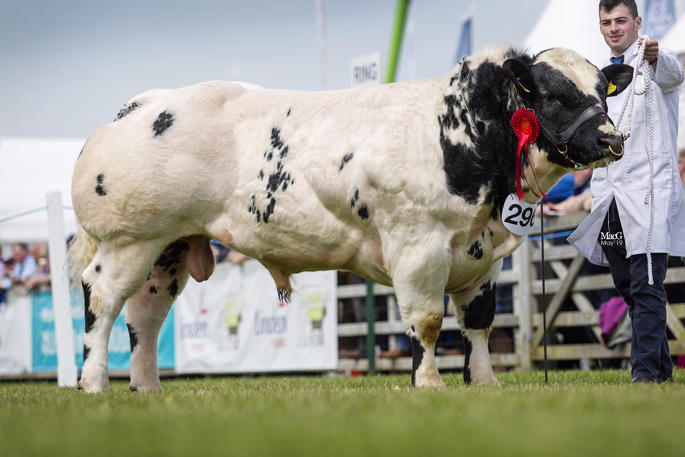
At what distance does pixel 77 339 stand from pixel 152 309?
24.2ft

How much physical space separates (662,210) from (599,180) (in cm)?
50

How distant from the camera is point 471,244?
5.81 metres

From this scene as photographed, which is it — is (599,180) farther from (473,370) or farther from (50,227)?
(50,227)

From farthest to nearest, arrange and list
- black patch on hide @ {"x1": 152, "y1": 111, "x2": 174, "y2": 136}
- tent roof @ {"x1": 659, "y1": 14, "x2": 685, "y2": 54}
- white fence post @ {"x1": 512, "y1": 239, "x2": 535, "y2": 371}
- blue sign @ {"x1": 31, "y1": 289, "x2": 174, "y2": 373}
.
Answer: blue sign @ {"x1": 31, "y1": 289, "x2": 174, "y2": 373}, tent roof @ {"x1": 659, "y1": 14, "x2": 685, "y2": 54}, white fence post @ {"x1": 512, "y1": 239, "x2": 535, "y2": 371}, black patch on hide @ {"x1": 152, "y1": 111, "x2": 174, "y2": 136}

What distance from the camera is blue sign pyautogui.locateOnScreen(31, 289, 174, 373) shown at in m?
13.7

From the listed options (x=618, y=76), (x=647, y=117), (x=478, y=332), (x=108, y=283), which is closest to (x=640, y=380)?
(x=478, y=332)

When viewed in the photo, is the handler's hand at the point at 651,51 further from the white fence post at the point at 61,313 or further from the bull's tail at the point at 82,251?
the white fence post at the point at 61,313

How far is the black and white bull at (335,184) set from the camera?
224 inches

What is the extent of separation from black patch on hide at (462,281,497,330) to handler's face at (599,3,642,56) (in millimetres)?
1732

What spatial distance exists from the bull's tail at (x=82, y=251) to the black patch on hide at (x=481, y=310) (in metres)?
2.67

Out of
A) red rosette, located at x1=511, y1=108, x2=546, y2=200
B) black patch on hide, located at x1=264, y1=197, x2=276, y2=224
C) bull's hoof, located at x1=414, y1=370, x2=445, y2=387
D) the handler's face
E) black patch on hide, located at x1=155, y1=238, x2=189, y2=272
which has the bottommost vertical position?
bull's hoof, located at x1=414, y1=370, x2=445, y2=387

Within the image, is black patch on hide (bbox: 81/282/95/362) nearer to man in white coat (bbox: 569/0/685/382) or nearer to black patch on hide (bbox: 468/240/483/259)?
black patch on hide (bbox: 468/240/483/259)

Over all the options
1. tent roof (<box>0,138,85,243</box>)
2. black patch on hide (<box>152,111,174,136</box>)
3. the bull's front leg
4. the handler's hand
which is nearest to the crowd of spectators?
tent roof (<box>0,138,85,243</box>)

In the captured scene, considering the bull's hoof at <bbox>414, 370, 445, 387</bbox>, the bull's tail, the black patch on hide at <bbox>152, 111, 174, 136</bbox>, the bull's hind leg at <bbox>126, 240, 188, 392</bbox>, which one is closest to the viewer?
the bull's hoof at <bbox>414, 370, 445, 387</bbox>
